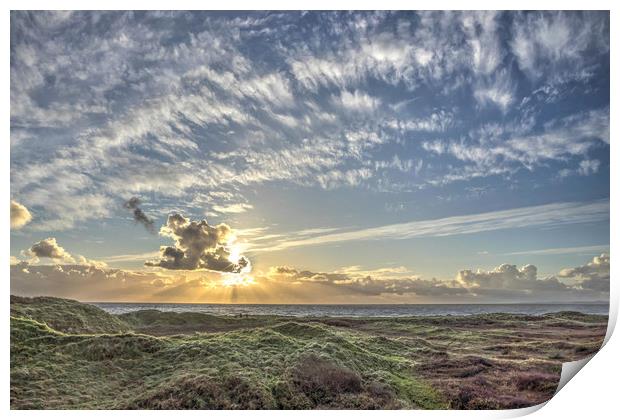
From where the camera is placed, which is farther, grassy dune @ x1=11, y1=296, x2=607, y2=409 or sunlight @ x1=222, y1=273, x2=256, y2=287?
sunlight @ x1=222, y1=273, x2=256, y2=287

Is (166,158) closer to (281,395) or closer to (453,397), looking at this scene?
(281,395)

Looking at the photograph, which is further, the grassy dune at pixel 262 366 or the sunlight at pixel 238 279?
the sunlight at pixel 238 279

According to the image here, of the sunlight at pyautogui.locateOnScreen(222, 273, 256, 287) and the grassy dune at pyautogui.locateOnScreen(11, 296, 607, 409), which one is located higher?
the sunlight at pyautogui.locateOnScreen(222, 273, 256, 287)

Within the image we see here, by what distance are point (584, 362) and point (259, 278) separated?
600 inches

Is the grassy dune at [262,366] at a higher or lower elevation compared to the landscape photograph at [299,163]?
lower

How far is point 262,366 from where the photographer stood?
17.3 meters

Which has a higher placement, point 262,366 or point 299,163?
point 299,163

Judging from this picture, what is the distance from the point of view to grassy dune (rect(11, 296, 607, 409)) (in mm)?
15820

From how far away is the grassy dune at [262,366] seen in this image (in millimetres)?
Result: 15820

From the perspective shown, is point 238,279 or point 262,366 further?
point 238,279

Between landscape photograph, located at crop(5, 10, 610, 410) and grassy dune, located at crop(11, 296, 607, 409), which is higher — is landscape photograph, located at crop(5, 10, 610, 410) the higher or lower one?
the higher one

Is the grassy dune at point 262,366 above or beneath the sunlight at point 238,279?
beneath

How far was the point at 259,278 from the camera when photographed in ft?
76.4

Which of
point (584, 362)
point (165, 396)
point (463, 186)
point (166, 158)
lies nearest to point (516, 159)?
point (463, 186)
